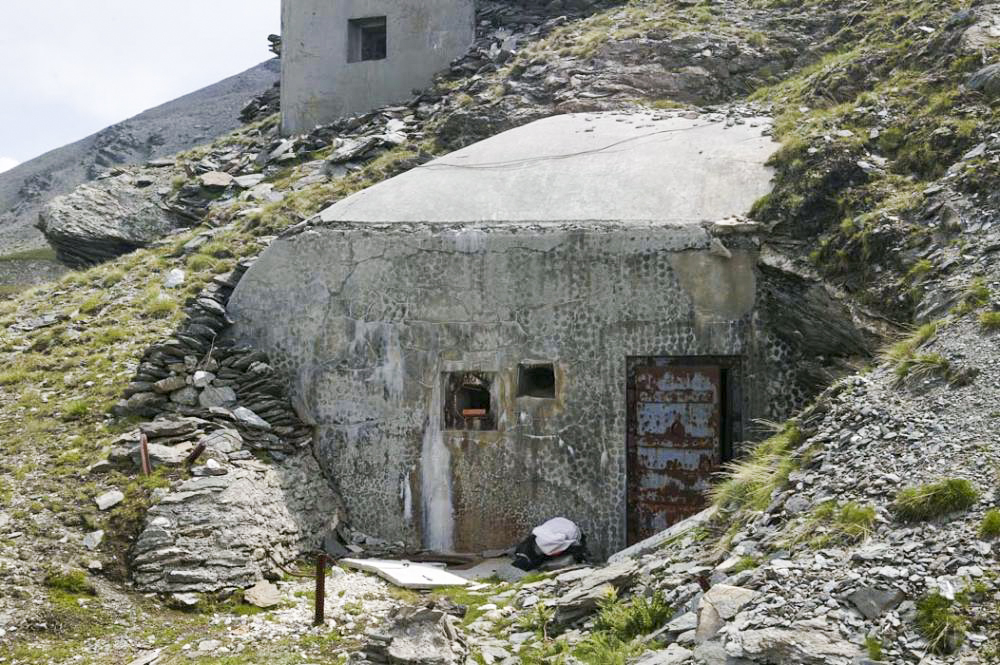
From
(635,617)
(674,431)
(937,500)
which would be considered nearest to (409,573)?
(674,431)

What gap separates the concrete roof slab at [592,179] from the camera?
1072cm

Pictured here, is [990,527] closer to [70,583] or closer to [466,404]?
[466,404]

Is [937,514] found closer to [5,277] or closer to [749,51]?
[749,51]

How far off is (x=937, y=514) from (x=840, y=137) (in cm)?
602

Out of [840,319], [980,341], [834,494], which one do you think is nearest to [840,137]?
[840,319]

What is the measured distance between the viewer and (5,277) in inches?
1060

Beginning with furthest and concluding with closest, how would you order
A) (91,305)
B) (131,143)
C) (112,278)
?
(131,143) → (112,278) → (91,305)

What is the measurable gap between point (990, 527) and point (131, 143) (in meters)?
36.0

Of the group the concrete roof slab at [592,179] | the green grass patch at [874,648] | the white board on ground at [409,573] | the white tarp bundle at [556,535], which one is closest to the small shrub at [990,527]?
the green grass patch at [874,648]

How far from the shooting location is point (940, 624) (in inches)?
199

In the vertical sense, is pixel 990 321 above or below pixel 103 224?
below

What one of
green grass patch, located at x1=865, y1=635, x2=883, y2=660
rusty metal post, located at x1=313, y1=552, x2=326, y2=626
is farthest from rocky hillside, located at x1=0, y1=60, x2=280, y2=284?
green grass patch, located at x1=865, y1=635, x2=883, y2=660

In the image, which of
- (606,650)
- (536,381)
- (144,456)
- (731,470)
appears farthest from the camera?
(536,381)

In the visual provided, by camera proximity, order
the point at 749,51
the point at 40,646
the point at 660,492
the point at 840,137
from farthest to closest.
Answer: the point at 749,51 < the point at 840,137 < the point at 660,492 < the point at 40,646
